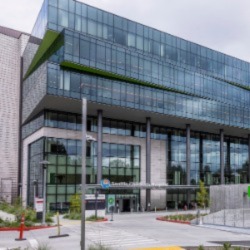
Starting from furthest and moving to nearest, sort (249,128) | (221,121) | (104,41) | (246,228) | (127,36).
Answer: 1. (249,128)
2. (221,121)
3. (127,36)
4. (104,41)
5. (246,228)

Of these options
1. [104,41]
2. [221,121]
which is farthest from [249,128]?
[104,41]

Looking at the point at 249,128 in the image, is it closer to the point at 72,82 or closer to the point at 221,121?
the point at 221,121

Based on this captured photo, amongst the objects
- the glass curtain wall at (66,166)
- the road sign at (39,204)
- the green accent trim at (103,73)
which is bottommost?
the road sign at (39,204)

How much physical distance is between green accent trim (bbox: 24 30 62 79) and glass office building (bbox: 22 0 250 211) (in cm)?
17

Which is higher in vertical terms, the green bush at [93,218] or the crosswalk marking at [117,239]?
the crosswalk marking at [117,239]

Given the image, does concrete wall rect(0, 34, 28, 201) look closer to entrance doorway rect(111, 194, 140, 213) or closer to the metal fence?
entrance doorway rect(111, 194, 140, 213)

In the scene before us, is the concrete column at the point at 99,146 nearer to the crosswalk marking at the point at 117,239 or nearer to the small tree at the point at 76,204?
the small tree at the point at 76,204

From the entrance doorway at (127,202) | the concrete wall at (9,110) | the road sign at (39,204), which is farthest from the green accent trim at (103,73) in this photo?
the road sign at (39,204)

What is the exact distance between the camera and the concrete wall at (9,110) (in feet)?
230

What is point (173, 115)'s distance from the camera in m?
67.2

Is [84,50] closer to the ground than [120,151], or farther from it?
farther from it

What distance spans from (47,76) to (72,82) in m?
3.64

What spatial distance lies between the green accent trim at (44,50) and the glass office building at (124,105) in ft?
0.57

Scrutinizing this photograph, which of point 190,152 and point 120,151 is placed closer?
point 120,151
